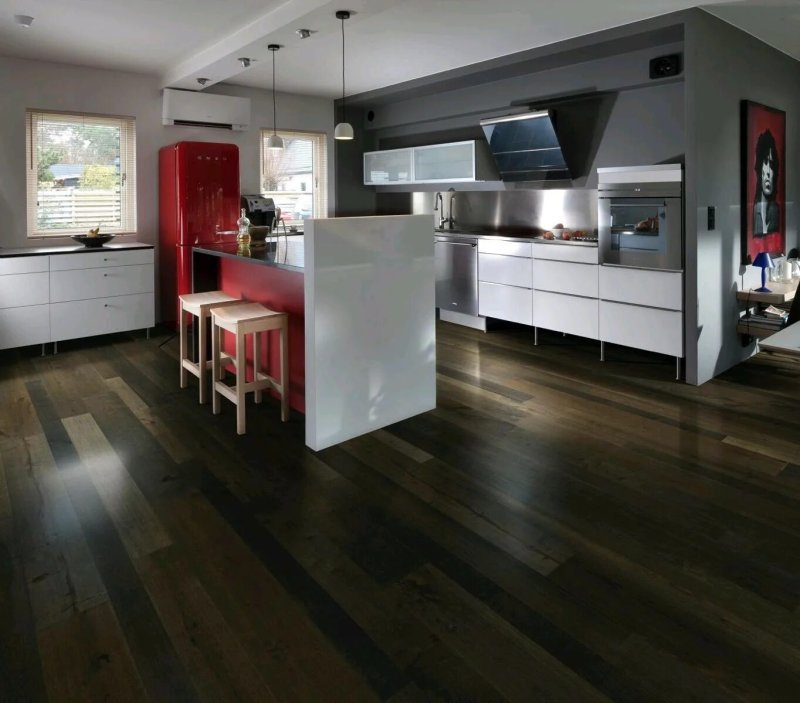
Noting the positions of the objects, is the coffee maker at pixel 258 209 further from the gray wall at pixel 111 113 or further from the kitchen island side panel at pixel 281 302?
the kitchen island side panel at pixel 281 302

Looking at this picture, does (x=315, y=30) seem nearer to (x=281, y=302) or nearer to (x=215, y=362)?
(x=281, y=302)

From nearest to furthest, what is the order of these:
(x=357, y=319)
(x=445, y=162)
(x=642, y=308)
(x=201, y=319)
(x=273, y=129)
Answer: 1. (x=357, y=319)
2. (x=201, y=319)
3. (x=642, y=308)
4. (x=445, y=162)
5. (x=273, y=129)

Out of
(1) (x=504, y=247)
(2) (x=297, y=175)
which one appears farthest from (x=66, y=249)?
(1) (x=504, y=247)

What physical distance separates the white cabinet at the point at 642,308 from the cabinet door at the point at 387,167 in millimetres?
3030

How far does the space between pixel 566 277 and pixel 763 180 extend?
165 centimetres

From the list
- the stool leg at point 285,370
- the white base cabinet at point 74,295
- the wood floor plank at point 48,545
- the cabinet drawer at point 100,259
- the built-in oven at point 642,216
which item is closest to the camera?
the wood floor plank at point 48,545

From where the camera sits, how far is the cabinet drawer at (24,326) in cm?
504

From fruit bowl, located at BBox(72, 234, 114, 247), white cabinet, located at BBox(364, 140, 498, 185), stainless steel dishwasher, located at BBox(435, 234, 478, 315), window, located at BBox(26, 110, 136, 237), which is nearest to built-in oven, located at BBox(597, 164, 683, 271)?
stainless steel dishwasher, located at BBox(435, 234, 478, 315)

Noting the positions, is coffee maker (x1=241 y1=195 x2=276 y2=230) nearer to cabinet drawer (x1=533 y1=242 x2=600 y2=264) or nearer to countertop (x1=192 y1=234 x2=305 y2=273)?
countertop (x1=192 y1=234 x2=305 y2=273)

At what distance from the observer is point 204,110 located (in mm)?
6168

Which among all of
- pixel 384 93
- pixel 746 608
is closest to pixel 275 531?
pixel 746 608

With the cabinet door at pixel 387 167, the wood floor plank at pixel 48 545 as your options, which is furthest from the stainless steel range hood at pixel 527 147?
the wood floor plank at pixel 48 545

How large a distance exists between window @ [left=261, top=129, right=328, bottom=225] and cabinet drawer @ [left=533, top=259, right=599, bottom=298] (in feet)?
9.87

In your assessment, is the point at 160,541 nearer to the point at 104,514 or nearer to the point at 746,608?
the point at 104,514
